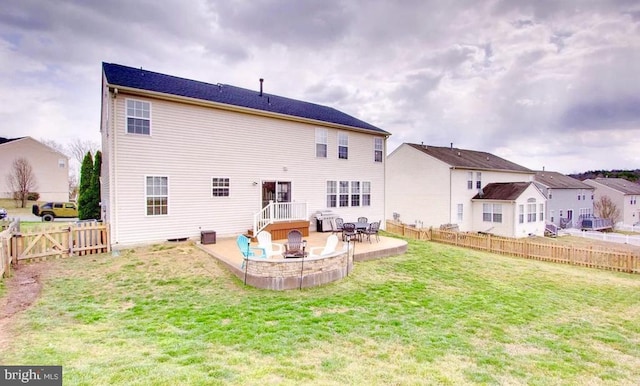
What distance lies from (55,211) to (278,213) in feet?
73.2

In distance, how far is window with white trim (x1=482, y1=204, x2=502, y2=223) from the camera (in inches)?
990

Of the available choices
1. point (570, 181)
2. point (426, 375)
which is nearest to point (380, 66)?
point (426, 375)

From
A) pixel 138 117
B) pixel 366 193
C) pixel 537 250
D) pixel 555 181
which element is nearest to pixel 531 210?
pixel 537 250

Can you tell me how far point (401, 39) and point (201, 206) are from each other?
13624 mm

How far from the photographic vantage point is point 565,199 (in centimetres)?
3459

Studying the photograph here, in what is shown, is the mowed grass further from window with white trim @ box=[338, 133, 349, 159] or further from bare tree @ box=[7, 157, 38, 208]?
bare tree @ box=[7, 157, 38, 208]

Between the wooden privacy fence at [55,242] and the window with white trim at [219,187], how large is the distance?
407 cm

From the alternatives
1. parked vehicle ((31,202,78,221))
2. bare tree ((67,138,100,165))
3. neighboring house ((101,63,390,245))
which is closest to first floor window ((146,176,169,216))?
neighboring house ((101,63,390,245))

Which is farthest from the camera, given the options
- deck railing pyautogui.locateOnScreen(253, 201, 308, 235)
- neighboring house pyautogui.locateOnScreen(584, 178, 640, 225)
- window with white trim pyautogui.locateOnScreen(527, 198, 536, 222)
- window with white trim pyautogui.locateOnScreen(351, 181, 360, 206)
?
neighboring house pyautogui.locateOnScreen(584, 178, 640, 225)

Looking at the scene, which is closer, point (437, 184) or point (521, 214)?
point (521, 214)

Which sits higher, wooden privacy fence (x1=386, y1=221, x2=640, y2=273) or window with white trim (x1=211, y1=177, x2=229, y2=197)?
window with white trim (x1=211, y1=177, x2=229, y2=197)

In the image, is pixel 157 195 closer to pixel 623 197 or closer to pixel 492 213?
pixel 492 213

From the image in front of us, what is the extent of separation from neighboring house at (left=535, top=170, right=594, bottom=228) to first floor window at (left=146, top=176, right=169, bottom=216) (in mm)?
35078

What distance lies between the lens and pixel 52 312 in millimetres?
5961
